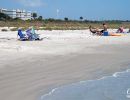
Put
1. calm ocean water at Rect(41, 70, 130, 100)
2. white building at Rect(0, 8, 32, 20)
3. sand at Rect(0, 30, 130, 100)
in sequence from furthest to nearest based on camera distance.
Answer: white building at Rect(0, 8, 32, 20)
sand at Rect(0, 30, 130, 100)
calm ocean water at Rect(41, 70, 130, 100)

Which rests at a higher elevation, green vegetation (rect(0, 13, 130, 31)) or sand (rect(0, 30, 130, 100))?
sand (rect(0, 30, 130, 100))

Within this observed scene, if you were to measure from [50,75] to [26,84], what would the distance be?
1.40m

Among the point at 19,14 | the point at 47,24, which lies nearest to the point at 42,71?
the point at 47,24

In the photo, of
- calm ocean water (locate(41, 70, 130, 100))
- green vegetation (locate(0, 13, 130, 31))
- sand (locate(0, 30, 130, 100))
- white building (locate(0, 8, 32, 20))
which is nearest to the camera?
calm ocean water (locate(41, 70, 130, 100))

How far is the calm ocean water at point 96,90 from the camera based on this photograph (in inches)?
279

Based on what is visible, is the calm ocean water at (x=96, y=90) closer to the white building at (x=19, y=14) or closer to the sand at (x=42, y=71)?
the sand at (x=42, y=71)

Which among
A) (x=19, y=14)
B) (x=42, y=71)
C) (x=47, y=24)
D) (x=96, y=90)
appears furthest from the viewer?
(x=19, y=14)

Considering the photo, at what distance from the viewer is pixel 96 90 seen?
7836 mm

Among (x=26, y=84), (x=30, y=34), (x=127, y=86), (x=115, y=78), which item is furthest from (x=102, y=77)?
(x=30, y=34)

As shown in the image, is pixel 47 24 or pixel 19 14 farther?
pixel 19 14

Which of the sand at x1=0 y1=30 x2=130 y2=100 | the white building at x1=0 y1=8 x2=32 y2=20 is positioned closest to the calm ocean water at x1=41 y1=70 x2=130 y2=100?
the sand at x1=0 y1=30 x2=130 y2=100

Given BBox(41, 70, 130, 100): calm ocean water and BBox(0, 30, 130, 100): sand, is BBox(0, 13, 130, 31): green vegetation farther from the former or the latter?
BBox(41, 70, 130, 100): calm ocean water

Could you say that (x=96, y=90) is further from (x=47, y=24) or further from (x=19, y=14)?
(x=19, y=14)

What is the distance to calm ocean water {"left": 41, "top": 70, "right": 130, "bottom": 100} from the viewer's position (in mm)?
7078
